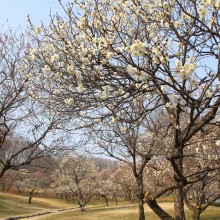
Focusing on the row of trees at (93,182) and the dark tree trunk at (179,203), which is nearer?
the dark tree trunk at (179,203)

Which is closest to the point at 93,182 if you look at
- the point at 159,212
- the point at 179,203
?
the point at 179,203

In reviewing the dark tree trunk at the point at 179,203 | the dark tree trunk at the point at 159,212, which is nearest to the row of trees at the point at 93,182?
the dark tree trunk at the point at 159,212

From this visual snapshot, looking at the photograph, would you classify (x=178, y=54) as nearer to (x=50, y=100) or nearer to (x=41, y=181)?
(x=50, y=100)

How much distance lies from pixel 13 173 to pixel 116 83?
218ft

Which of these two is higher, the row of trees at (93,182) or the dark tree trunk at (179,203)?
the row of trees at (93,182)

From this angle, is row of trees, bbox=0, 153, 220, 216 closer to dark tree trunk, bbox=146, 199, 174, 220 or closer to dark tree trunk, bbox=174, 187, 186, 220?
dark tree trunk, bbox=146, 199, 174, 220

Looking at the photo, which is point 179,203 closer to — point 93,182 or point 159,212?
point 159,212

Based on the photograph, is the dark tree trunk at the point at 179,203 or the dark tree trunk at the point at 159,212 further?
the dark tree trunk at the point at 179,203

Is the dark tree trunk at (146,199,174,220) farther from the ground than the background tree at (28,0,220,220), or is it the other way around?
the background tree at (28,0,220,220)

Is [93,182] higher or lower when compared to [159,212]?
higher

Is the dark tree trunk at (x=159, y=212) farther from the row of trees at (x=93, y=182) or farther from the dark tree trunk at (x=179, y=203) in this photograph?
the dark tree trunk at (x=179, y=203)

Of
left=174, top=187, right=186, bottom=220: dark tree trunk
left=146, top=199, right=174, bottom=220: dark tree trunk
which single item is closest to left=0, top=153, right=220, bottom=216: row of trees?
left=146, top=199, right=174, bottom=220: dark tree trunk

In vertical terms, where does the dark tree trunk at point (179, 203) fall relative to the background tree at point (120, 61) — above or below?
below

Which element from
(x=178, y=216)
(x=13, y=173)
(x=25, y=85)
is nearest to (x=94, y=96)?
(x=178, y=216)
